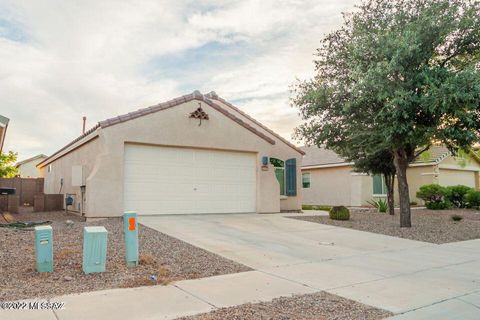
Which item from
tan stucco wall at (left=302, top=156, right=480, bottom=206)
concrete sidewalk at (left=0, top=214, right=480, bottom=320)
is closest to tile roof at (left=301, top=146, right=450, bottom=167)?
tan stucco wall at (left=302, top=156, right=480, bottom=206)

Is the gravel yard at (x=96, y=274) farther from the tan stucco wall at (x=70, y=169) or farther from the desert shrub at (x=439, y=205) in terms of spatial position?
the desert shrub at (x=439, y=205)

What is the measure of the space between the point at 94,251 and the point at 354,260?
502 centimetres

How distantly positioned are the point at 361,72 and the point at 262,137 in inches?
211

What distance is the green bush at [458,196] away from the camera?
21414 millimetres

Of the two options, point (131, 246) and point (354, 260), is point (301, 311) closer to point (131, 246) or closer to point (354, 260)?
point (131, 246)

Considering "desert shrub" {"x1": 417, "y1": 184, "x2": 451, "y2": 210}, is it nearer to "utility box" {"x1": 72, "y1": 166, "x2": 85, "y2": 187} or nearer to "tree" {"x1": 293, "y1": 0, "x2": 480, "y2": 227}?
"tree" {"x1": 293, "y1": 0, "x2": 480, "y2": 227}

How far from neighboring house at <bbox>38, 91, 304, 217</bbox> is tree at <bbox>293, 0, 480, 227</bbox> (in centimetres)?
323

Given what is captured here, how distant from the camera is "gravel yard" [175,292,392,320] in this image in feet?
15.1

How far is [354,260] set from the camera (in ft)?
26.5

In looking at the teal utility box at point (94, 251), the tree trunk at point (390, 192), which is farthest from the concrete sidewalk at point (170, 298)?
the tree trunk at point (390, 192)

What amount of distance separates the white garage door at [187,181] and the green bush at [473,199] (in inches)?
503

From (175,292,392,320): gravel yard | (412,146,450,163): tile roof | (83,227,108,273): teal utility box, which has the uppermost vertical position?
(412,146,450,163): tile roof

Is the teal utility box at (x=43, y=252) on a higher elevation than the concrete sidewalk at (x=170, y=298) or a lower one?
higher

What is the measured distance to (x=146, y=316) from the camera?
4.48 m
